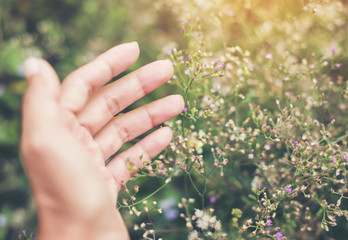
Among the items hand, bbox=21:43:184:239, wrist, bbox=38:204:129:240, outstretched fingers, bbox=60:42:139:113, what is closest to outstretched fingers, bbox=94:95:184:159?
hand, bbox=21:43:184:239

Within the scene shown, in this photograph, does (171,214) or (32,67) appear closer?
(32,67)

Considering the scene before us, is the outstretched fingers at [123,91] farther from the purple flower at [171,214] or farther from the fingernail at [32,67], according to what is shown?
the purple flower at [171,214]

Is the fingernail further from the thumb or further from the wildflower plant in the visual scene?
the wildflower plant

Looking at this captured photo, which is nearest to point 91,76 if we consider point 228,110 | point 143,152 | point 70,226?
point 143,152

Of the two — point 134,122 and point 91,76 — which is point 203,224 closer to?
point 134,122

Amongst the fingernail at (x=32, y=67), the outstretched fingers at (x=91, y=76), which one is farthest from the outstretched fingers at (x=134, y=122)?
the fingernail at (x=32, y=67)

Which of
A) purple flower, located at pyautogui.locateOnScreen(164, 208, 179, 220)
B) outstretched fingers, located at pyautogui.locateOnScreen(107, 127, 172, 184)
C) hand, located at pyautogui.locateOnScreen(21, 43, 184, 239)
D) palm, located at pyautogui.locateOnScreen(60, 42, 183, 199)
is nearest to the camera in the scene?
hand, located at pyautogui.locateOnScreen(21, 43, 184, 239)

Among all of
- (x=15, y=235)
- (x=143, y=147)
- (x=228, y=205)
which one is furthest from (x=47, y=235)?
(x=15, y=235)

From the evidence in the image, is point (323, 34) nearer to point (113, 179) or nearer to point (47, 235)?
point (113, 179)
